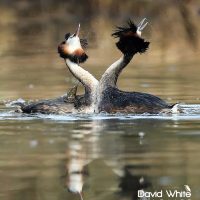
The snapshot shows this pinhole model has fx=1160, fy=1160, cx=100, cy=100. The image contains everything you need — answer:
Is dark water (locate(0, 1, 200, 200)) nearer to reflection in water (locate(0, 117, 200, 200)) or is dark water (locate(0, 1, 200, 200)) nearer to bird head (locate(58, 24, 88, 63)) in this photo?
reflection in water (locate(0, 117, 200, 200))

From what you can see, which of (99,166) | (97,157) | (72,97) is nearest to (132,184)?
(99,166)

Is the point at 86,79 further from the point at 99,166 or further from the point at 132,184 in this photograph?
the point at 132,184

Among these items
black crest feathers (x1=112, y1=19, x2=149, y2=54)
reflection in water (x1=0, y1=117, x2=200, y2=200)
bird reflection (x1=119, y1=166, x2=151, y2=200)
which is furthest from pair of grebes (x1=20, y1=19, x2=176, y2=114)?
bird reflection (x1=119, y1=166, x2=151, y2=200)

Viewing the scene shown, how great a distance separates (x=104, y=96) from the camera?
16406mm

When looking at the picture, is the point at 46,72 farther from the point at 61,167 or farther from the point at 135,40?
the point at 61,167

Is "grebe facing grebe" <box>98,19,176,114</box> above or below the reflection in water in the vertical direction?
above

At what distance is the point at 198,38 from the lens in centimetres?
3572

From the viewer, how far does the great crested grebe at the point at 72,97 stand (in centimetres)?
1630

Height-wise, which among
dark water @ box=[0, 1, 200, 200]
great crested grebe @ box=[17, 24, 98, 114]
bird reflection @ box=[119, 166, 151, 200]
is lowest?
bird reflection @ box=[119, 166, 151, 200]

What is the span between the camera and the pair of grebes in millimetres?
15977

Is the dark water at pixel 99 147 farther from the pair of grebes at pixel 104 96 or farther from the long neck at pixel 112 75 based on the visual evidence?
the long neck at pixel 112 75

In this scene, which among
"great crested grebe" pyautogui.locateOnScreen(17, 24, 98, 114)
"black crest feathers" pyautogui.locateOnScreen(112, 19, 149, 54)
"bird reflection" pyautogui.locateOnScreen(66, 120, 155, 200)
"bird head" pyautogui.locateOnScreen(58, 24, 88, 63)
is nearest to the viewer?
"bird reflection" pyautogui.locateOnScreen(66, 120, 155, 200)

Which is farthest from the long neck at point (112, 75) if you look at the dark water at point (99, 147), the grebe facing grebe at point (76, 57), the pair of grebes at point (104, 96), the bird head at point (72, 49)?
the dark water at point (99, 147)

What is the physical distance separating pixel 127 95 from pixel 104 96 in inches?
14.9
